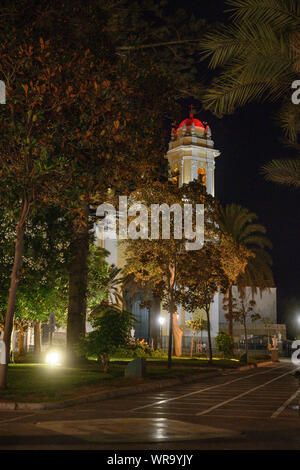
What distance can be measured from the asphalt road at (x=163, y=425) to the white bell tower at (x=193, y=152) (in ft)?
176

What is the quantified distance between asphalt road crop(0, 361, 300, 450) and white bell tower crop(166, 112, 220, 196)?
53.6m

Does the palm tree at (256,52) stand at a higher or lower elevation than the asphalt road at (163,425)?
higher

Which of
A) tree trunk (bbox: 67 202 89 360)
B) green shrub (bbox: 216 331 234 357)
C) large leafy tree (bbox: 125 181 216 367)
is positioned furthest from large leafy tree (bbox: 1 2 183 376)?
green shrub (bbox: 216 331 234 357)

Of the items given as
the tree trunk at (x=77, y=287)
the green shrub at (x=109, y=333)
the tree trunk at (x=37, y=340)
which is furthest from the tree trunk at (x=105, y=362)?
the tree trunk at (x=37, y=340)

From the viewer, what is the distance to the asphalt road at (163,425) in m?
8.45

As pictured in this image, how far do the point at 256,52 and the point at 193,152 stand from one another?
55.9 m

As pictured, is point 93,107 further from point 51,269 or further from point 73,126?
point 51,269

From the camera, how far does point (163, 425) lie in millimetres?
10203

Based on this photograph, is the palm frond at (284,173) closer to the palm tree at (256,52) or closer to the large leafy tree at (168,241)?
the palm tree at (256,52)

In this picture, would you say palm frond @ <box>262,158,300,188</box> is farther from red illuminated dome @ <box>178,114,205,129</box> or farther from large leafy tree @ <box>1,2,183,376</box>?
red illuminated dome @ <box>178,114,205,129</box>

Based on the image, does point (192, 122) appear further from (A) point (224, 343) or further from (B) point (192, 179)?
(A) point (224, 343)

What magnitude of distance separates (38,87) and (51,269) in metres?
14.7

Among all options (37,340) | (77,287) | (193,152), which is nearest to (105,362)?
(77,287)

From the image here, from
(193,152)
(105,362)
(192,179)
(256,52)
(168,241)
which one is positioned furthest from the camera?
(193,152)
